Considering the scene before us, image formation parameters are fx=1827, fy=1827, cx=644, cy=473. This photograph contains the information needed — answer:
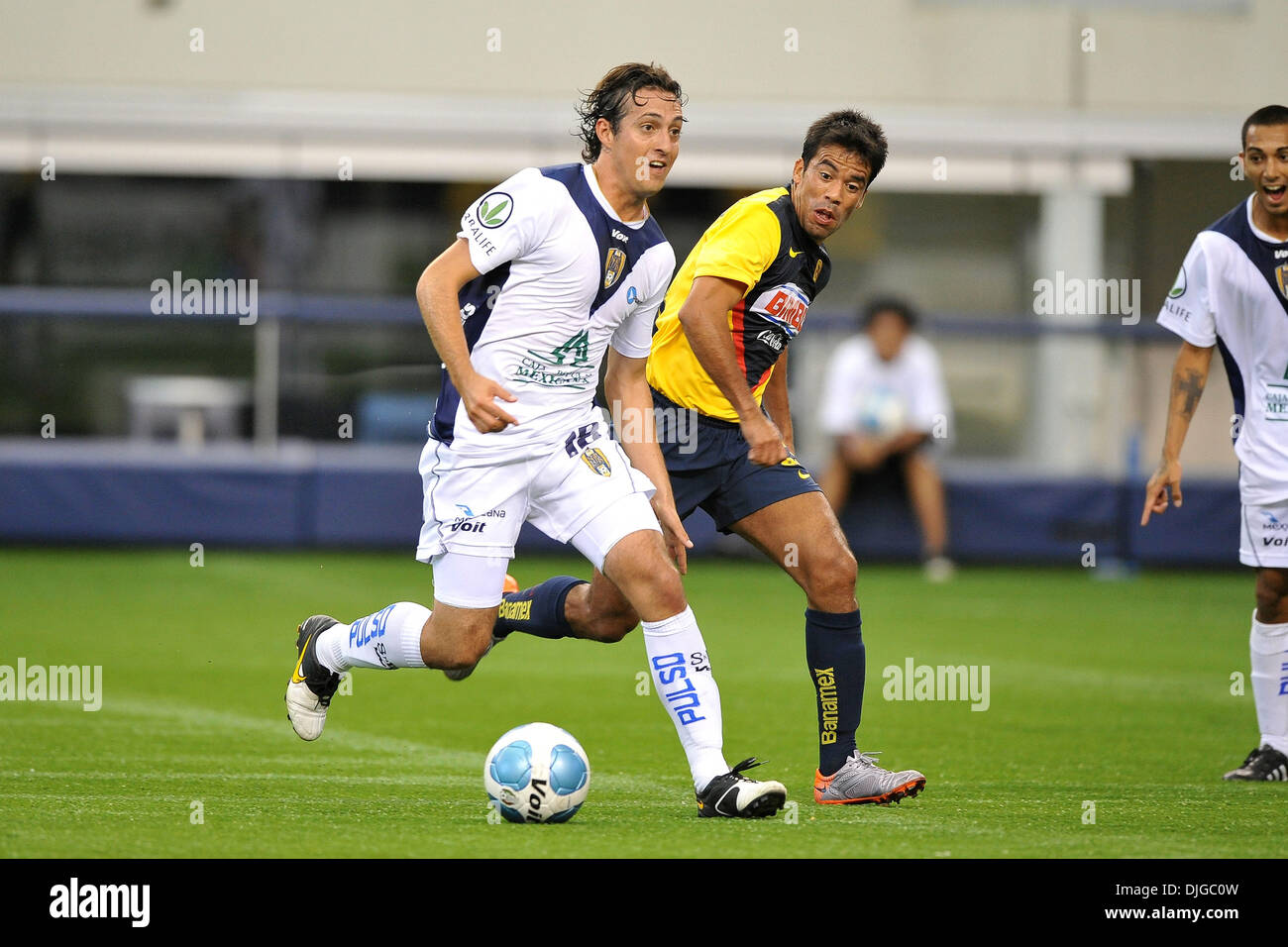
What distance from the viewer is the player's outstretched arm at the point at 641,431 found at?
5945 mm

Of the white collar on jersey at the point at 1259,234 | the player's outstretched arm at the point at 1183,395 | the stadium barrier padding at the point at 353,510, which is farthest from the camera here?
the stadium barrier padding at the point at 353,510

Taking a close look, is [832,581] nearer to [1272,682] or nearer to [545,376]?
[545,376]

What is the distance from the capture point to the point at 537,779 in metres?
5.37

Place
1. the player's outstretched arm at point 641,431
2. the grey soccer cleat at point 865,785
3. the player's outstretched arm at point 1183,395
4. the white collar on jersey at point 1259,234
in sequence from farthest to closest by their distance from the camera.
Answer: the player's outstretched arm at point 1183,395 → the white collar on jersey at point 1259,234 → the player's outstretched arm at point 641,431 → the grey soccer cleat at point 865,785

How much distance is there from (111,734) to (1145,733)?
433 centimetres

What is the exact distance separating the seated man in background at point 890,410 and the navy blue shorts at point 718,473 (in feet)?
29.8

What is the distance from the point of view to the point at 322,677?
631 cm

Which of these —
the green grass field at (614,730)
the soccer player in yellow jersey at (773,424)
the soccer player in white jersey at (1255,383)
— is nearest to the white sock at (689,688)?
the green grass field at (614,730)

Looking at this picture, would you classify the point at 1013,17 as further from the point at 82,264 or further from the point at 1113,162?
the point at 82,264

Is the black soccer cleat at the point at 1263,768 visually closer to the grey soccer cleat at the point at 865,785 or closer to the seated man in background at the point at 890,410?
the grey soccer cleat at the point at 865,785

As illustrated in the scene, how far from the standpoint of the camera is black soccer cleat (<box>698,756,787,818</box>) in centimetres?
540

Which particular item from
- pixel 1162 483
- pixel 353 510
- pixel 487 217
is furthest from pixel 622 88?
pixel 353 510

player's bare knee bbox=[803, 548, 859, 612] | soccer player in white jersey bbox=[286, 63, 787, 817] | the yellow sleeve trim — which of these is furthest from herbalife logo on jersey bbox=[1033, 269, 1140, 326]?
soccer player in white jersey bbox=[286, 63, 787, 817]

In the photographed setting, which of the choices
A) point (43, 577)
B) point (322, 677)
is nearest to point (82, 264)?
point (43, 577)
